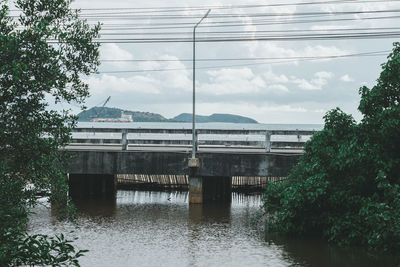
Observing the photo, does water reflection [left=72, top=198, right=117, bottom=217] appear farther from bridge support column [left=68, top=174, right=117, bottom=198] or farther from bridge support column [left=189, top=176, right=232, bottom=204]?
A: bridge support column [left=189, top=176, right=232, bottom=204]

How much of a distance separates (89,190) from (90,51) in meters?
19.5

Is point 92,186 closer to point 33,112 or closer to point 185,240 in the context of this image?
point 185,240

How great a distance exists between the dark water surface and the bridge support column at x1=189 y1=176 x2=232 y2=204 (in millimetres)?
659

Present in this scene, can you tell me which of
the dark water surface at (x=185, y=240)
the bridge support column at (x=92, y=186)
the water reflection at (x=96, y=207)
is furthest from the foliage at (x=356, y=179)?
the bridge support column at (x=92, y=186)

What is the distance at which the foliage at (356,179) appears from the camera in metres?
17.2

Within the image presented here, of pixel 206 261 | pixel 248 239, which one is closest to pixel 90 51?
pixel 206 261

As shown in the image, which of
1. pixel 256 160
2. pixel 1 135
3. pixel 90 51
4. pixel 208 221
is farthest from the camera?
pixel 256 160

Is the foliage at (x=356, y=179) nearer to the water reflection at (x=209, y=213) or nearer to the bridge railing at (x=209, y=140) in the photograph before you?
the water reflection at (x=209, y=213)

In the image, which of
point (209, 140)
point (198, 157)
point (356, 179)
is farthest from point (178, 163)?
point (356, 179)

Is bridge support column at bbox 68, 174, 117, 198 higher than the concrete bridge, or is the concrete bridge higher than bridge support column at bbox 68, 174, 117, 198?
the concrete bridge

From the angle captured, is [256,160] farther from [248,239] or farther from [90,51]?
[90,51]

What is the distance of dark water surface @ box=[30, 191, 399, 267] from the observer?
15695 mm

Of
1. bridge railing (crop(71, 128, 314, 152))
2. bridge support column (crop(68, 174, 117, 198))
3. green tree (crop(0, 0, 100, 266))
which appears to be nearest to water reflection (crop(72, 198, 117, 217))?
bridge support column (crop(68, 174, 117, 198))

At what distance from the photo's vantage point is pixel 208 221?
21938mm
